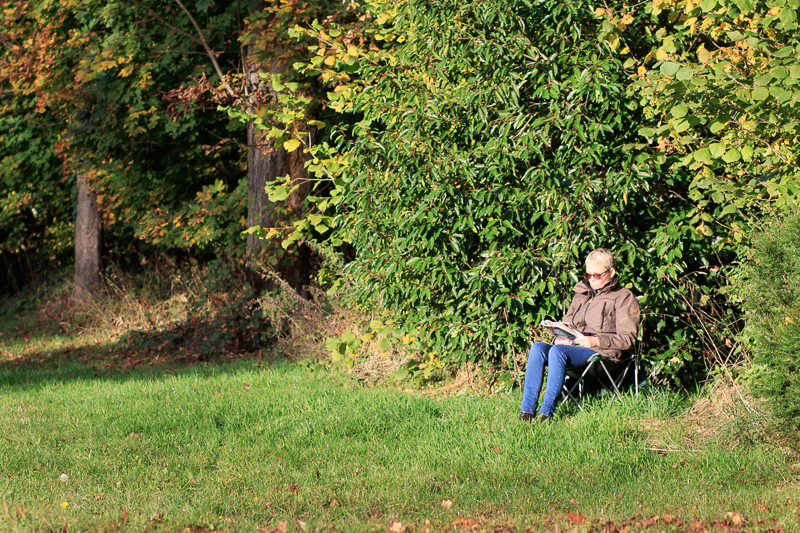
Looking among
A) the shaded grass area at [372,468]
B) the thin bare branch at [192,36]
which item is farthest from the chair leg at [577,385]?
the thin bare branch at [192,36]

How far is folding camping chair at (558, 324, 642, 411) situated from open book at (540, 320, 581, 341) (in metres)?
0.23

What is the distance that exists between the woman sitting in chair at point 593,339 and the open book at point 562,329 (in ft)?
0.12

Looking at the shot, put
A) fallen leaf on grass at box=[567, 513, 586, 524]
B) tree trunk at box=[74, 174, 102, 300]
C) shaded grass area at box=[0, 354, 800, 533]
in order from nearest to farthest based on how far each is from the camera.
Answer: fallen leaf on grass at box=[567, 513, 586, 524], shaded grass area at box=[0, 354, 800, 533], tree trunk at box=[74, 174, 102, 300]

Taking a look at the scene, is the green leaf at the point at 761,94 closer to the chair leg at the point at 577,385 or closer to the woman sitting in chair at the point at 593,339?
the woman sitting in chair at the point at 593,339

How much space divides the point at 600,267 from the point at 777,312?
1461 millimetres

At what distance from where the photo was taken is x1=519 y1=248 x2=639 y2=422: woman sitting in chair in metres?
5.96

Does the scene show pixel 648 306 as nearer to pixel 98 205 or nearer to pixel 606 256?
pixel 606 256

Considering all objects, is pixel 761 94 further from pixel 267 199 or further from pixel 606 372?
pixel 267 199

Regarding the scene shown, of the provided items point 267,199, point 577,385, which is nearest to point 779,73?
point 577,385

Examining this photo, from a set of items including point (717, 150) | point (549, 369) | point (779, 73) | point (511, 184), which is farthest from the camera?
point (511, 184)

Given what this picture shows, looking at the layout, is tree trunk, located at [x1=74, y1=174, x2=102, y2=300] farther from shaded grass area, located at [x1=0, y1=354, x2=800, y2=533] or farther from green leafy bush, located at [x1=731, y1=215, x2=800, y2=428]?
green leafy bush, located at [x1=731, y1=215, x2=800, y2=428]

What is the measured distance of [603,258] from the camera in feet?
20.0

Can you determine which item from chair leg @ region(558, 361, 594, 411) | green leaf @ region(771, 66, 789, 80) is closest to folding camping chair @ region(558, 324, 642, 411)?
chair leg @ region(558, 361, 594, 411)

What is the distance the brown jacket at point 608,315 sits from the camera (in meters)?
6.04
